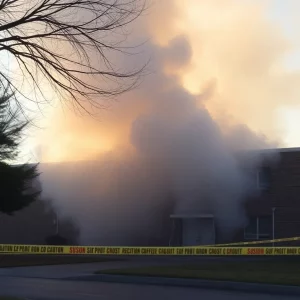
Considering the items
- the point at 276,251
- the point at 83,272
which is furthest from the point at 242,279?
the point at 276,251

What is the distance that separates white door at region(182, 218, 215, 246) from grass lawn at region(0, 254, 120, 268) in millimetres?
3836

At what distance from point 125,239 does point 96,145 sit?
14.4 ft

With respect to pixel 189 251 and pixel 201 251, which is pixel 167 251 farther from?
pixel 201 251

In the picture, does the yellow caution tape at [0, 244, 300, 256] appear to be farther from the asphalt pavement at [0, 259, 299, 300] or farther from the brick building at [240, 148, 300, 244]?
the asphalt pavement at [0, 259, 299, 300]

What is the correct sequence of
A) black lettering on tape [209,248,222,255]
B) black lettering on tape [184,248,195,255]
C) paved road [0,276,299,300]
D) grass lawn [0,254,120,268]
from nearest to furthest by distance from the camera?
paved road [0,276,299,300]
black lettering on tape [184,248,195,255]
black lettering on tape [209,248,222,255]
grass lawn [0,254,120,268]

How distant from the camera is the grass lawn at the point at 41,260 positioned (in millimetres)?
28312

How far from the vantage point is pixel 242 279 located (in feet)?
60.5

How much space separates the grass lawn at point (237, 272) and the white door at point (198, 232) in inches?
276

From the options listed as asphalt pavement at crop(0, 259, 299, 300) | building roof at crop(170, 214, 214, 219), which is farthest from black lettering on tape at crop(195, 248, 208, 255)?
asphalt pavement at crop(0, 259, 299, 300)

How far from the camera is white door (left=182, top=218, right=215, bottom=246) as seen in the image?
32.1m

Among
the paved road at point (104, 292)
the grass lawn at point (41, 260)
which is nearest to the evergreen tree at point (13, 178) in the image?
the grass lawn at point (41, 260)

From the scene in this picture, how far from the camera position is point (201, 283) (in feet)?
60.6

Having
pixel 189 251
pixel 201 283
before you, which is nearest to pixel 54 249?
pixel 189 251

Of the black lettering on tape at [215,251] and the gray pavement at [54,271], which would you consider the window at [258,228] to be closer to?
the black lettering on tape at [215,251]
